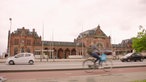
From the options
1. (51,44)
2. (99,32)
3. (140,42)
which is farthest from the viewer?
(99,32)

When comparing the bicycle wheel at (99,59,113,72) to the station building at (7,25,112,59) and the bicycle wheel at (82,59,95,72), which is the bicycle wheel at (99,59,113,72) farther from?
the station building at (7,25,112,59)

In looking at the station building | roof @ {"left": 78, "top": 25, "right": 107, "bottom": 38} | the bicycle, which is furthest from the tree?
roof @ {"left": 78, "top": 25, "right": 107, "bottom": 38}

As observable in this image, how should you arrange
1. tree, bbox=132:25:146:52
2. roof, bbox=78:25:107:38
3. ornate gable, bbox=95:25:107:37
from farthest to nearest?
ornate gable, bbox=95:25:107:37
roof, bbox=78:25:107:38
tree, bbox=132:25:146:52

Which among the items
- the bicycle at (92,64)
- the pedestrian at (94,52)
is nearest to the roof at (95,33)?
the bicycle at (92,64)

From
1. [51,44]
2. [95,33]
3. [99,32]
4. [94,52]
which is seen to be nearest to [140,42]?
[94,52]

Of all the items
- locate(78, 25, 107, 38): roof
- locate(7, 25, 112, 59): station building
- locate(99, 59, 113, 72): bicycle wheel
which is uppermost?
locate(78, 25, 107, 38): roof

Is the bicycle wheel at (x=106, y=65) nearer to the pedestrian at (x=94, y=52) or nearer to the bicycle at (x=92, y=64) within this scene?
the bicycle at (x=92, y=64)

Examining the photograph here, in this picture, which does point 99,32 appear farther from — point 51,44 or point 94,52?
point 94,52

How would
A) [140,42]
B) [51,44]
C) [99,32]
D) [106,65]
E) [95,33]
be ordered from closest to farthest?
1. [140,42]
2. [106,65]
3. [51,44]
4. [95,33]
5. [99,32]

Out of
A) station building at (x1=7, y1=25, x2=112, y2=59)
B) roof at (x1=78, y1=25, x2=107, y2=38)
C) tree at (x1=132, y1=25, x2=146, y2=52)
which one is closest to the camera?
tree at (x1=132, y1=25, x2=146, y2=52)

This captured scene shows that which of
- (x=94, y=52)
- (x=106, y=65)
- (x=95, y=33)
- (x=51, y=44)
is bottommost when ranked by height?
(x=106, y=65)

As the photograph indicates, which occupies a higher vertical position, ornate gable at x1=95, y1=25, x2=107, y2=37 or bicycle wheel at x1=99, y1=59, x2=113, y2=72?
ornate gable at x1=95, y1=25, x2=107, y2=37

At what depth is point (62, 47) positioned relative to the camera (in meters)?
96.6

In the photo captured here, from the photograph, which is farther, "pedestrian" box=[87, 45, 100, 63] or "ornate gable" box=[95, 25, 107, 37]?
"ornate gable" box=[95, 25, 107, 37]
